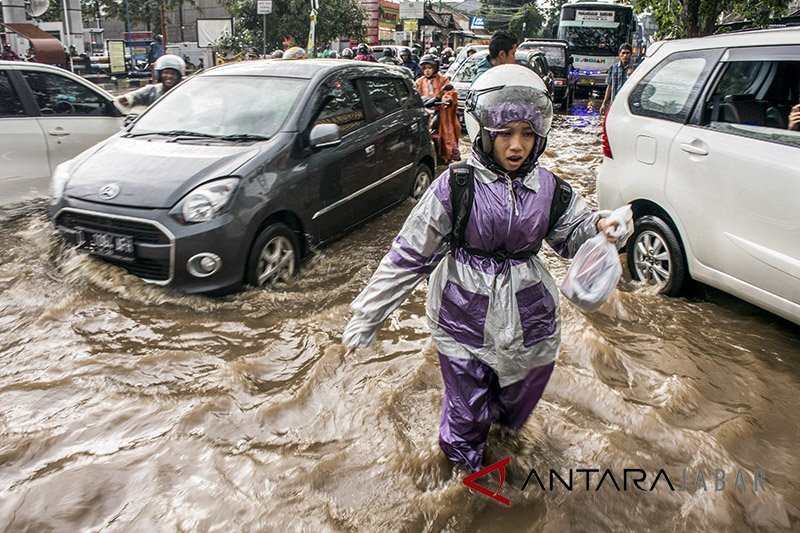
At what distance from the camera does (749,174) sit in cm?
365

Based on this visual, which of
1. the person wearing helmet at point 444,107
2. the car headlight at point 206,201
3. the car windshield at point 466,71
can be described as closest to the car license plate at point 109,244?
the car headlight at point 206,201

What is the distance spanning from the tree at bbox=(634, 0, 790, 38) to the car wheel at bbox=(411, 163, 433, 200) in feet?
17.9

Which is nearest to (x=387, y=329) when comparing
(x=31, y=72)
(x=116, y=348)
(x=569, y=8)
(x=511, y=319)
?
(x=116, y=348)

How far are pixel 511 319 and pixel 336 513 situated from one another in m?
1.04

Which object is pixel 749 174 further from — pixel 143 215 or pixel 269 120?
pixel 143 215

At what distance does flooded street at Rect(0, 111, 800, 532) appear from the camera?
2600 millimetres

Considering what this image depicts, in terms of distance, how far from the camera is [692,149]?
160 inches

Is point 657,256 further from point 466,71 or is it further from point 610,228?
point 466,71

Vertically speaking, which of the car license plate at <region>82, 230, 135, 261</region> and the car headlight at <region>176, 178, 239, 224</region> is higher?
the car headlight at <region>176, 178, 239, 224</region>

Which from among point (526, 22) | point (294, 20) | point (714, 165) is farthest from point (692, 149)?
point (526, 22)

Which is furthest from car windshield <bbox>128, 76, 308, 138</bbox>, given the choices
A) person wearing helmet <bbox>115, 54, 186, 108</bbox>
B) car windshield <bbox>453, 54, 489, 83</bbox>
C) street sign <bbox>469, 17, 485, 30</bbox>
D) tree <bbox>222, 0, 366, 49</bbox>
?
street sign <bbox>469, 17, 485, 30</bbox>

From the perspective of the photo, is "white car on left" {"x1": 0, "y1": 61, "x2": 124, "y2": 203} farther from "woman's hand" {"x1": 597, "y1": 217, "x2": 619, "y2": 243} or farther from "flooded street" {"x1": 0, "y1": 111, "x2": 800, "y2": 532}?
"woman's hand" {"x1": 597, "y1": 217, "x2": 619, "y2": 243}

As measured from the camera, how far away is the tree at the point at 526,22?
58906mm

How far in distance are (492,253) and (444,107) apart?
20.6ft
